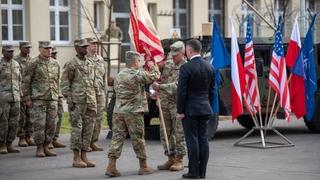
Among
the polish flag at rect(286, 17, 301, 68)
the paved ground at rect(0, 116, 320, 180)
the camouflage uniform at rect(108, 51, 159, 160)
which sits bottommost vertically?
the paved ground at rect(0, 116, 320, 180)

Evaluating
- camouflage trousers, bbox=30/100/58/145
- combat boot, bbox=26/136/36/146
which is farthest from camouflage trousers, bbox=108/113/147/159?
combat boot, bbox=26/136/36/146

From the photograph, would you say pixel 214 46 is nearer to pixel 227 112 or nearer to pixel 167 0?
pixel 227 112

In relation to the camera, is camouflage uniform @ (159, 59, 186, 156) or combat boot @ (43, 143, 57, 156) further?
combat boot @ (43, 143, 57, 156)

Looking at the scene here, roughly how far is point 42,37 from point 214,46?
45.9 ft

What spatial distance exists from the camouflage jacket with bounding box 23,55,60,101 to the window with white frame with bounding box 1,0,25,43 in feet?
43.8

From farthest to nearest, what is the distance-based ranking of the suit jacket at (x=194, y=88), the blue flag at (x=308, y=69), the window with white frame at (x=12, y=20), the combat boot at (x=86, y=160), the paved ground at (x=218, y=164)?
the window with white frame at (x=12, y=20) → the blue flag at (x=308, y=69) → the combat boot at (x=86, y=160) → the paved ground at (x=218, y=164) → the suit jacket at (x=194, y=88)

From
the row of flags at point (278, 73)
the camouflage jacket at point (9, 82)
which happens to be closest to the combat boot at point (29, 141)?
the camouflage jacket at point (9, 82)

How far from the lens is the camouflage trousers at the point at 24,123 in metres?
14.6

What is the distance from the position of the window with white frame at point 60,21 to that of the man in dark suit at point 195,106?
17.3 metres

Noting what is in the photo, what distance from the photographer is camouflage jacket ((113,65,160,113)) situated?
10.8m

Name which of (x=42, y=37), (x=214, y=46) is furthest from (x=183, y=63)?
(x=42, y=37)

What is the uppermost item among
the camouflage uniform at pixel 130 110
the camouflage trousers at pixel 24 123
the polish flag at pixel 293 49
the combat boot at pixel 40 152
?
the polish flag at pixel 293 49

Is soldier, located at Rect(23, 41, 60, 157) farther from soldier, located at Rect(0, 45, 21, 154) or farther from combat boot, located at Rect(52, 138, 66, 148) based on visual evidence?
combat boot, located at Rect(52, 138, 66, 148)

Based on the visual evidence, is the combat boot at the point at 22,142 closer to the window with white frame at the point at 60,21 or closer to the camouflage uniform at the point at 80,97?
the camouflage uniform at the point at 80,97
